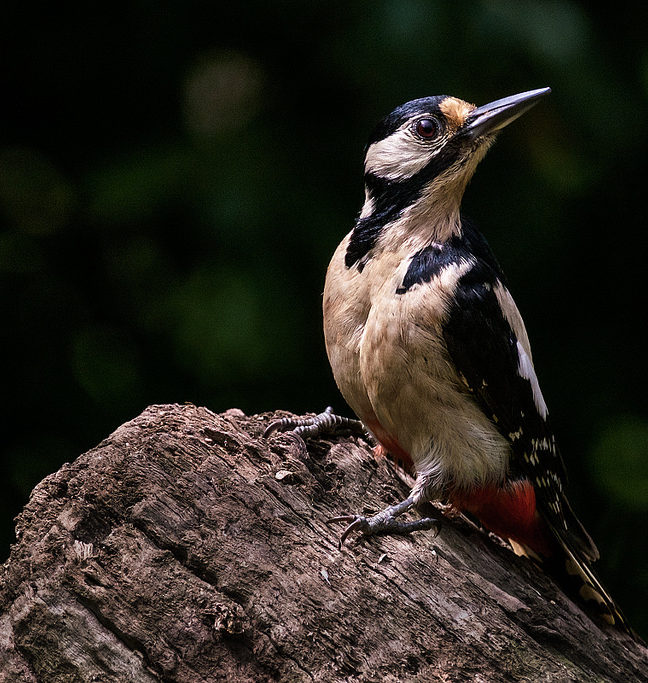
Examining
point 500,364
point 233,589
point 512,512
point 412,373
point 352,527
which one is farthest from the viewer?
point 512,512

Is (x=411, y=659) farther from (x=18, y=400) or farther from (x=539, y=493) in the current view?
(x=18, y=400)

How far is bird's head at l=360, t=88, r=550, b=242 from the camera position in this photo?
121 inches

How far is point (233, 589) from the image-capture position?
247 cm

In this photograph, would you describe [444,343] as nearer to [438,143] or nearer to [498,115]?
[438,143]

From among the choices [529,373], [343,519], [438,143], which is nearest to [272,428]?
[343,519]

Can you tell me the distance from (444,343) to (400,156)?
0.71m

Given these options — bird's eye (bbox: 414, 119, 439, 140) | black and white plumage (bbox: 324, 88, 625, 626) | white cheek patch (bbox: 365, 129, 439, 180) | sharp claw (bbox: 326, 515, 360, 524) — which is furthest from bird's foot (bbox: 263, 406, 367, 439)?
bird's eye (bbox: 414, 119, 439, 140)

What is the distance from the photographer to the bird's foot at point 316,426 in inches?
121

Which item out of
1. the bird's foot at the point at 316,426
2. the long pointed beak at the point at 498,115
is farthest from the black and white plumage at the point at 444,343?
the bird's foot at the point at 316,426

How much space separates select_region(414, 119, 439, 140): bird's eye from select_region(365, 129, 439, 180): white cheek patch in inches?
1.1

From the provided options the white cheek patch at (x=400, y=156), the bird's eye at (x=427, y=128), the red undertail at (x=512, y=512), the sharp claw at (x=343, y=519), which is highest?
the bird's eye at (x=427, y=128)

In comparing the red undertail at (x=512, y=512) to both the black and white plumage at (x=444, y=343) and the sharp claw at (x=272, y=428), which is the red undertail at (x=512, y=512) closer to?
the black and white plumage at (x=444, y=343)

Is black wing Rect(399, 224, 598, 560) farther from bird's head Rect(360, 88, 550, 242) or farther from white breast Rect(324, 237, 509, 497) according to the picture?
bird's head Rect(360, 88, 550, 242)

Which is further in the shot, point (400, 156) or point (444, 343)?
point (400, 156)
